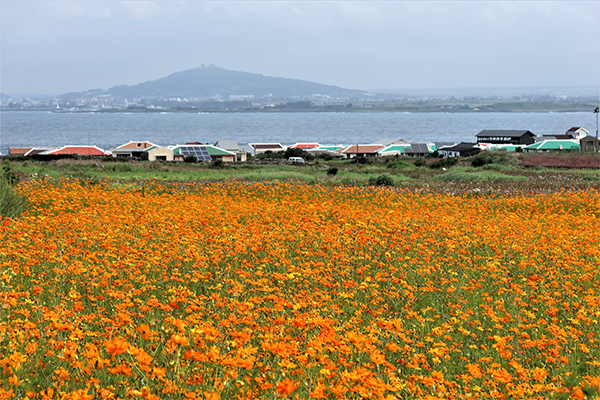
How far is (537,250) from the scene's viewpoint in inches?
307

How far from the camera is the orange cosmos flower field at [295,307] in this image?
3361mm

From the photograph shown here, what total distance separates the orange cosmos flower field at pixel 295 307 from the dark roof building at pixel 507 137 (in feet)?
337

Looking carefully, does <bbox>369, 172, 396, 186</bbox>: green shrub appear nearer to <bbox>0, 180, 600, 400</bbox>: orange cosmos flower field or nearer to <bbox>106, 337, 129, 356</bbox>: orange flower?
<bbox>0, 180, 600, 400</bbox>: orange cosmos flower field

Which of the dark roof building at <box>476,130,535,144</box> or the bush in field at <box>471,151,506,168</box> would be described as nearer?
the bush in field at <box>471,151,506,168</box>

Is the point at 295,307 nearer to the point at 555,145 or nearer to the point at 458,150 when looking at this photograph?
the point at 555,145

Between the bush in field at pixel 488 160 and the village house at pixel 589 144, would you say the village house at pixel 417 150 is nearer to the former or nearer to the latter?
the village house at pixel 589 144

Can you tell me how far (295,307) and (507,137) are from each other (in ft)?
382

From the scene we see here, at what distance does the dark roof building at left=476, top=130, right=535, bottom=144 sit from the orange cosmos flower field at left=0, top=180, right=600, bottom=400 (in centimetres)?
10281

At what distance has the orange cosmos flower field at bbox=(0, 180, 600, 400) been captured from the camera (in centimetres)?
336

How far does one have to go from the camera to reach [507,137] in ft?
367

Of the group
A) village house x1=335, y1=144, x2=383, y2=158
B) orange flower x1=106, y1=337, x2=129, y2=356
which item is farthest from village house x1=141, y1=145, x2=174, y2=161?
orange flower x1=106, y1=337, x2=129, y2=356

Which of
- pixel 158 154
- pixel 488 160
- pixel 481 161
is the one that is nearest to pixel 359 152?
pixel 158 154

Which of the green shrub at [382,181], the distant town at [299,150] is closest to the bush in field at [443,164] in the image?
the distant town at [299,150]

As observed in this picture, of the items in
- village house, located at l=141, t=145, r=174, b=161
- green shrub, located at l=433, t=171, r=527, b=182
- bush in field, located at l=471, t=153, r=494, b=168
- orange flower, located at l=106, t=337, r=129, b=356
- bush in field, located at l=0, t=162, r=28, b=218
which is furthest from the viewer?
village house, located at l=141, t=145, r=174, b=161
